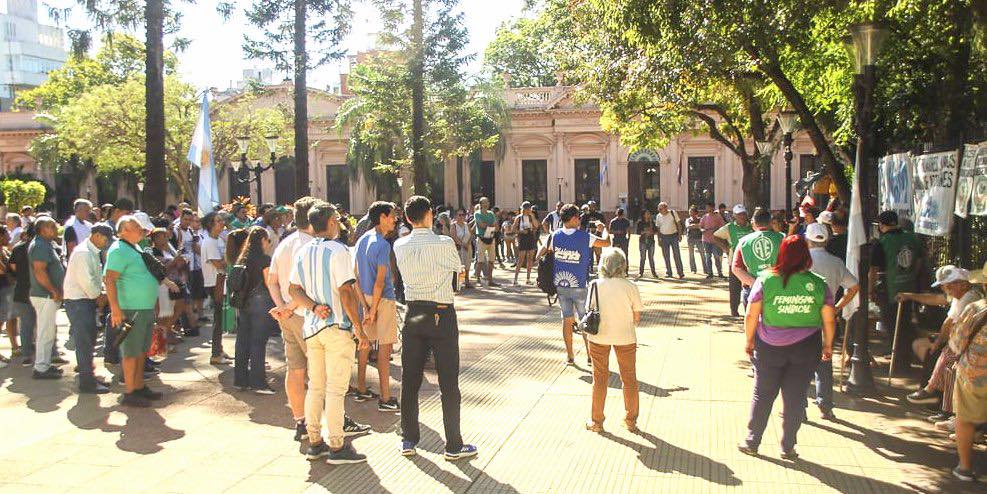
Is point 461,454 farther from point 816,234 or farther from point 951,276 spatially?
point 951,276

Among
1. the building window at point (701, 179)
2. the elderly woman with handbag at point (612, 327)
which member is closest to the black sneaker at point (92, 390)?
the elderly woman with handbag at point (612, 327)

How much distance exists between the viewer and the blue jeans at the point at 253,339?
26.6 feet

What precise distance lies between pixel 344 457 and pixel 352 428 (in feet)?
Result: 2.21

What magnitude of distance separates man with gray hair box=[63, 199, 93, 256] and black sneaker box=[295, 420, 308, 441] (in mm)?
5921

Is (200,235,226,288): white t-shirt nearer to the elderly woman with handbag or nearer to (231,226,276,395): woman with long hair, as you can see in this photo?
(231,226,276,395): woman with long hair

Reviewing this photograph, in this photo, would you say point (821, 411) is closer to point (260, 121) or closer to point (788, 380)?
point (788, 380)

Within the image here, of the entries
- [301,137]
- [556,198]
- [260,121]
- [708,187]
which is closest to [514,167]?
[556,198]

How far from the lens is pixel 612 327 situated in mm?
6598

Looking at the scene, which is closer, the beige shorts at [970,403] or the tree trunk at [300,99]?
the beige shorts at [970,403]

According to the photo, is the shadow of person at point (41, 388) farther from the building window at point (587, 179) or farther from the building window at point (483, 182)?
the building window at point (587, 179)

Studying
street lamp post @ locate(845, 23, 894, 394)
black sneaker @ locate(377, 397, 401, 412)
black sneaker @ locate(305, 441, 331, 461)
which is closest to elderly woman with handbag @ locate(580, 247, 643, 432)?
black sneaker @ locate(377, 397, 401, 412)

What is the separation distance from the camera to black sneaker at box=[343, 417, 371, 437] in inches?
263

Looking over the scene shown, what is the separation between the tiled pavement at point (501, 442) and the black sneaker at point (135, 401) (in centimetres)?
11

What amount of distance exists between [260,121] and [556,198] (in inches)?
580
